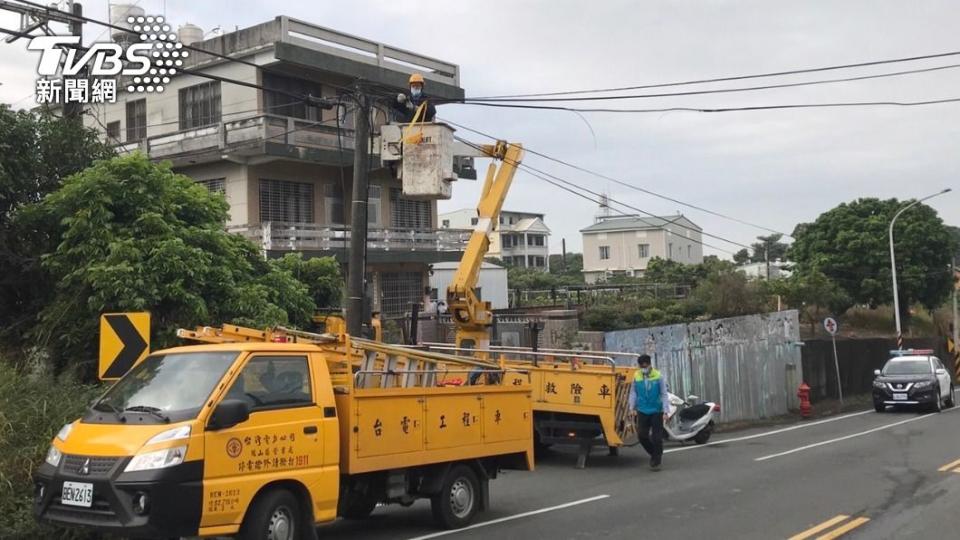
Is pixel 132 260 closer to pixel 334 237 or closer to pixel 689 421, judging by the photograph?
pixel 689 421

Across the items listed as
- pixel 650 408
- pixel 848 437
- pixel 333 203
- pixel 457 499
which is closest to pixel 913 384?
pixel 848 437

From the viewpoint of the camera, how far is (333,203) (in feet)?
91.6

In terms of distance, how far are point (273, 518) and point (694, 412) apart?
11.8m

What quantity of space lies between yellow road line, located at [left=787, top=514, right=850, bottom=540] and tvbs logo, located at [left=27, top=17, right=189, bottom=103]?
12487mm

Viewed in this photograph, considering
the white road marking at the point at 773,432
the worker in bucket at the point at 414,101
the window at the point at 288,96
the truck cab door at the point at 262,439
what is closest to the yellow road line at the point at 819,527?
the truck cab door at the point at 262,439

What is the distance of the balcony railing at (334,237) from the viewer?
24.2 metres

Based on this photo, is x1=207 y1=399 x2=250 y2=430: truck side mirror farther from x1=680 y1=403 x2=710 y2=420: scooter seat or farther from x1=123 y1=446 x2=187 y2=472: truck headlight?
x1=680 y1=403 x2=710 y2=420: scooter seat

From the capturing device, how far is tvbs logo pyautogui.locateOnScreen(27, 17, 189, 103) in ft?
60.2

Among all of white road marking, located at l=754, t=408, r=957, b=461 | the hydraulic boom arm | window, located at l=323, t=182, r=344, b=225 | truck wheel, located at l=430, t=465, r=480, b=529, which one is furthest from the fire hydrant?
truck wheel, located at l=430, t=465, r=480, b=529

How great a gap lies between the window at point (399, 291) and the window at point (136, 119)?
9.45 m

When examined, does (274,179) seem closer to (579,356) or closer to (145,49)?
(145,49)

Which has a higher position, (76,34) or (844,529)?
(76,34)

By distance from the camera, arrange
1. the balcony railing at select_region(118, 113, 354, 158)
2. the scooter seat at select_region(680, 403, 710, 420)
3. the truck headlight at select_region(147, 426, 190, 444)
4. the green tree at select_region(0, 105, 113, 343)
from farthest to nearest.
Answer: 1. the balcony railing at select_region(118, 113, 354, 158)
2. the scooter seat at select_region(680, 403, 710, 420)
3. the green tree at select_region(0, 105, 113, 343)
4. the truck headlight at select_region(147, 426, 190, 444)

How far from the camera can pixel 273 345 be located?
24.4 feet
